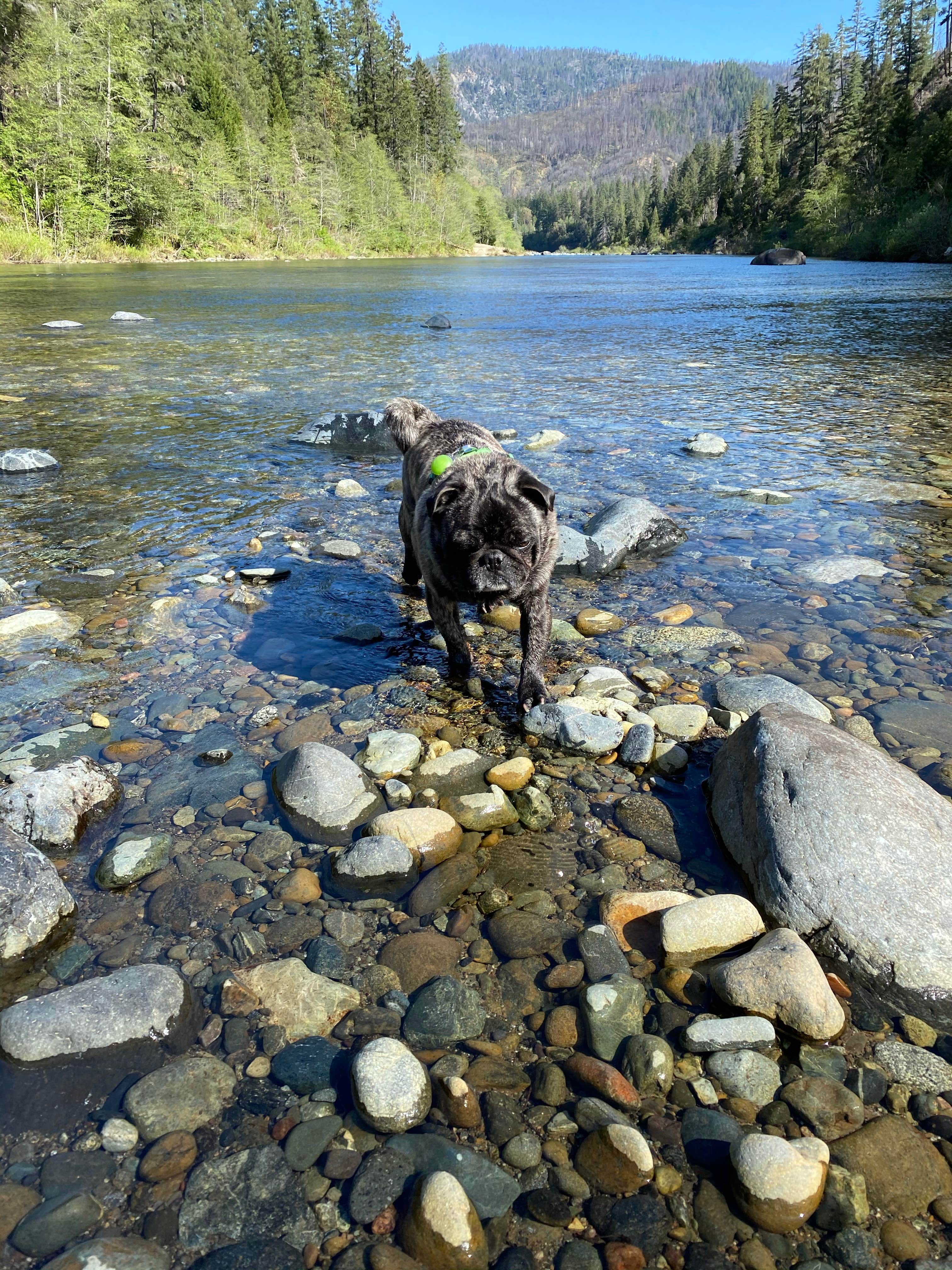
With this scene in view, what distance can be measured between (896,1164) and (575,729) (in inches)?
107

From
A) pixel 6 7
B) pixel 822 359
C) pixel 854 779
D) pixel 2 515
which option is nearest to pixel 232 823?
pixel 854 779

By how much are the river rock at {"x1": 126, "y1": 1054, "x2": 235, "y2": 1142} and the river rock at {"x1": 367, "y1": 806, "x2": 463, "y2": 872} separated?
1383mm

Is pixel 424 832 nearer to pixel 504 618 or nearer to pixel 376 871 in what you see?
pixel 376 871

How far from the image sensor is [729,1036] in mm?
2934

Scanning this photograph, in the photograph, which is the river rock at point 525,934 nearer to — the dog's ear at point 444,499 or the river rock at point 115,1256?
the river rock at point 115,1256

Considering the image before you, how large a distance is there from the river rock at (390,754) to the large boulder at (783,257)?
84643 millimetres

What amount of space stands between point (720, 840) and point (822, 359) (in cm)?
1875

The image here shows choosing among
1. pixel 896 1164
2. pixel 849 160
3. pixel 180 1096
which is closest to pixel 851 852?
pixel 896 1164

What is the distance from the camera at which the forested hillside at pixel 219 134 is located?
53.5 metres

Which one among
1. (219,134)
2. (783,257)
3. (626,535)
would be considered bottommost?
(626,535)

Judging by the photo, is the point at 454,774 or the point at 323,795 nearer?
the point at 323,795

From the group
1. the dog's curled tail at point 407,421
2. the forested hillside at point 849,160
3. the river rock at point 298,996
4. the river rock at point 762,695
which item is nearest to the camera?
the river rock at point 298,996

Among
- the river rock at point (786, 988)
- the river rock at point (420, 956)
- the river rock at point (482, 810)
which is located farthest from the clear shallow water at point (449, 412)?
the river rock at point (786, 988)

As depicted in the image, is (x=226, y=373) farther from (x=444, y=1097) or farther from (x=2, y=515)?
(x=444, y=1097)
